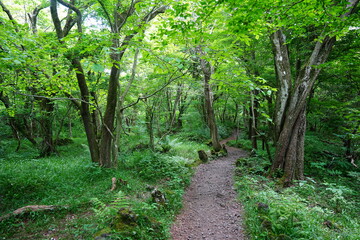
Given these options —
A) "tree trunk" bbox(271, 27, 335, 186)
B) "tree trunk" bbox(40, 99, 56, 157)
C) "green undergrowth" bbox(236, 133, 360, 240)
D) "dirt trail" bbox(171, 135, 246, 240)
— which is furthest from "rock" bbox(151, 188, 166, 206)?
"tree trunk" bbox(40, 99, 56, 157)

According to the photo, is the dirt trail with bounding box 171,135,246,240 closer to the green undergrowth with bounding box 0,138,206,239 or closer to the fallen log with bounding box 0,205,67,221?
the green undergrowth with bounding box 0,138,206,239

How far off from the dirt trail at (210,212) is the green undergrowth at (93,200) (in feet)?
1.16

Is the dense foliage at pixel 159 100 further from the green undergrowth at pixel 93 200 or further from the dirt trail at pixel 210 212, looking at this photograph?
the dirt trail at pixel 210 212

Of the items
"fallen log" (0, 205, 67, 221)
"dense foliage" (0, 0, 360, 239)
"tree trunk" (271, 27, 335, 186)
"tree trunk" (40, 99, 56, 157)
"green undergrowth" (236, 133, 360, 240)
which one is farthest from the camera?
"tree trunk" (40, 99, 56, 157)

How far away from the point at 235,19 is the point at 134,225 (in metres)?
4.71

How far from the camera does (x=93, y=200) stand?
145 inches

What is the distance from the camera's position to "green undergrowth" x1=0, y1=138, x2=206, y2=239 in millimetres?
3463

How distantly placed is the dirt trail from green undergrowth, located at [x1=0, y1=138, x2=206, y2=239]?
1.16ft

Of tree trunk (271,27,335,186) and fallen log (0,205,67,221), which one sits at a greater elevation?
tree trunk (271,27,335,186)

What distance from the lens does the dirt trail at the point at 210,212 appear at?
415 centimetres

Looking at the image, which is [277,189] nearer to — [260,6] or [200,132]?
[260,6]

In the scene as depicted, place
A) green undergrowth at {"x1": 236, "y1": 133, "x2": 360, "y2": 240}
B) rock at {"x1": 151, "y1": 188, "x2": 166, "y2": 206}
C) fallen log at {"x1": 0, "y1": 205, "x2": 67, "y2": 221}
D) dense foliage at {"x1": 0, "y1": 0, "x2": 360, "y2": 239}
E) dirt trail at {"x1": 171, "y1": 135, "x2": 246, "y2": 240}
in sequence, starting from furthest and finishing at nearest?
A: rock at {"x1": 151, "y1": 188, "x2": 166, "y2": 206} → dirt trail at {"x1": 171, "y1": 135, "x2": 246, "y2": 240} → fallen log at {"x1": 0, "y1": 205, "x2": 67, "y2": 221} → dense foliage at {"x1": 0, "y1": 0, "x2": 360, "y2": 239} → green undergrowth at {"x1": 236, "y1": 133, "x2": 360, "y2": 240}

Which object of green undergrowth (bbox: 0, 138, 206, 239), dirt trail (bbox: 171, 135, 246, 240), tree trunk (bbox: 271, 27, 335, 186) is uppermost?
tree trunk (bbox: 271, 27, 335, 186)

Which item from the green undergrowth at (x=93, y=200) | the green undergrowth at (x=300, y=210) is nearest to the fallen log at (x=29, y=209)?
the green undergrowth at (x=93, y=200)
